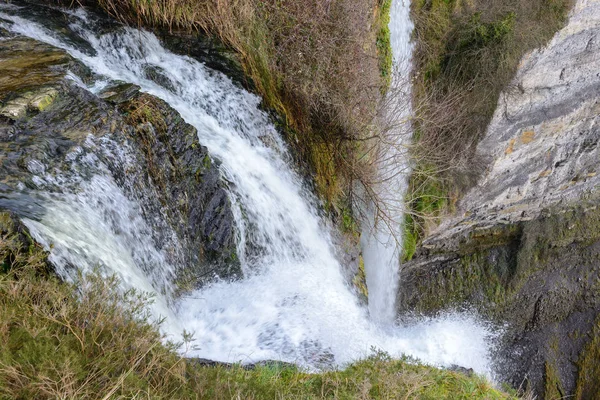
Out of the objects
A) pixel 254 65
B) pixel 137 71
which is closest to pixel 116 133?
pixel 137 71

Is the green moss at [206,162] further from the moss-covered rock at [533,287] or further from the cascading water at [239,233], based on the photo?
the moss-covered rock at [533,287]

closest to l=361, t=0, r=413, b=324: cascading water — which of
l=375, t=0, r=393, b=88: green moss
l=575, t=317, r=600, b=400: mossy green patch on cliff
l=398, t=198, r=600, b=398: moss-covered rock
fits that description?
l=375, t=0, r=393, b=88: green moss

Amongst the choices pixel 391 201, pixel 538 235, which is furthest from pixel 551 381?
pixel 391 201

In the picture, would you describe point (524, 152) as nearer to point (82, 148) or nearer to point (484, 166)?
point (484, 166)

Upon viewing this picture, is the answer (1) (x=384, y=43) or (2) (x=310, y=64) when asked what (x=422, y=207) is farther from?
(2) (x=310, y=64)

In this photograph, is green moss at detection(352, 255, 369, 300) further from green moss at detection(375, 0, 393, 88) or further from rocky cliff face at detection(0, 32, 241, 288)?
green moss at detection(375, 0, 393, 88)

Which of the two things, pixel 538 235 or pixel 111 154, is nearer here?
pixel 111 154
